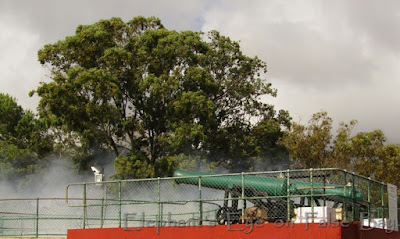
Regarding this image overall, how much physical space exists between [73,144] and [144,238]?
2455 centimetres

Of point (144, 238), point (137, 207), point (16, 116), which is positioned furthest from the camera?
point (16, 116)

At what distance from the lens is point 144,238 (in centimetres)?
1734

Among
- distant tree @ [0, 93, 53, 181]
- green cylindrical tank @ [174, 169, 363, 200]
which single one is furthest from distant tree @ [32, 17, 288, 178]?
green cylindrical tank @ [174, 169, 363, 200]

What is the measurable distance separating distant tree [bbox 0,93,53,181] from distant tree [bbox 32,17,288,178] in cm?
247

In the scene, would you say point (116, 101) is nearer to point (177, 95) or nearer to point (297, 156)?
point (177, 95)

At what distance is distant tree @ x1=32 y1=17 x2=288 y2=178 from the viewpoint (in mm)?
36594

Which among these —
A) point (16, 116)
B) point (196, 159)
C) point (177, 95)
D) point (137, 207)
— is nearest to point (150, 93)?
point (177, 95)

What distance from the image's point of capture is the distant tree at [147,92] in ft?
120

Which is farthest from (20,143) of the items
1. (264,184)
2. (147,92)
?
(264,184)

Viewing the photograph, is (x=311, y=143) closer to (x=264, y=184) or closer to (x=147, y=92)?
(x=147, y=92)

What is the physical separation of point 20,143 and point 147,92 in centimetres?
1262

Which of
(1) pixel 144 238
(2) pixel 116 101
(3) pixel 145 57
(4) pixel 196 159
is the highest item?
(3) pixel 145 57

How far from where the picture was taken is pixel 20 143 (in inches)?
1828

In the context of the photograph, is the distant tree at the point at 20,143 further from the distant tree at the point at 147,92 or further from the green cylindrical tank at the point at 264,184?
the green cylindrical tank at the point at 264,184
